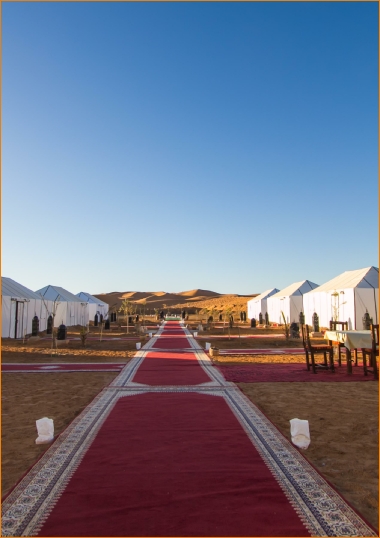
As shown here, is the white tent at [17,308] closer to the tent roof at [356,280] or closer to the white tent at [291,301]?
the tent roof at [356,280]

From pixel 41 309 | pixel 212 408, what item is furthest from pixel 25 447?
pixel 41 309

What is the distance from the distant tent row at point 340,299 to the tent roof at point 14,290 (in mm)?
17027

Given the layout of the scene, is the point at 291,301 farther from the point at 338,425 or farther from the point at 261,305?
the point at 338,425

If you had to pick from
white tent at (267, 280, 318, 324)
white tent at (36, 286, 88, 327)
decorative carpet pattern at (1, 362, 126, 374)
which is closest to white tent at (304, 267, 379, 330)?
white tent at (267, 280, 318, 324)

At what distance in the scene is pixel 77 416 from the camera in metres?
6.05

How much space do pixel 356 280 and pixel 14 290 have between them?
744 inches

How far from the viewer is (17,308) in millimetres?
22781

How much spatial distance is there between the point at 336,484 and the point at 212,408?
9.47ft

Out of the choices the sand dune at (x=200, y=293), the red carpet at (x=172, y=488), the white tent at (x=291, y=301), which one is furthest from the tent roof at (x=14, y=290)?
the sand dune at (x=200, y=293)

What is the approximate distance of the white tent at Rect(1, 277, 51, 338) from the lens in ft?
70.5

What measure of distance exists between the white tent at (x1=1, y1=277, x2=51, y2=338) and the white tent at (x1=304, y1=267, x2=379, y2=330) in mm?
16610

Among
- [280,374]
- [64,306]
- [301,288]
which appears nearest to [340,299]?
[301,288]

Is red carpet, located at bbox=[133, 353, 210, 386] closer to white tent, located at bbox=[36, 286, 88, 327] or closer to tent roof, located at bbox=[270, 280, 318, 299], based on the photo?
white tent, located at bbox=[36, 286, 88, 327]

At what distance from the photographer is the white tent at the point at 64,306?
30.9 m
